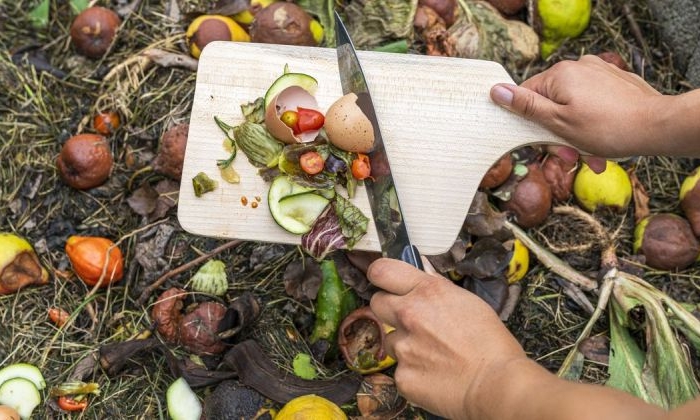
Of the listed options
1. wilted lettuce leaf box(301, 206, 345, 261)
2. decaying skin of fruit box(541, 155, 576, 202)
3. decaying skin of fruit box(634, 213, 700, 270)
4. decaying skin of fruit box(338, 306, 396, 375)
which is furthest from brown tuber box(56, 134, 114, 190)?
decaying skin of fruit box(634, 213, 700, 270)

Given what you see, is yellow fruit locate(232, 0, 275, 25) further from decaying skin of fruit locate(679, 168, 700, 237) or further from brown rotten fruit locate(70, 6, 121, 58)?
decaying skin of fruit locate(679, 168, 700, 237)

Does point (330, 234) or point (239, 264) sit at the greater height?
point (330, 234)

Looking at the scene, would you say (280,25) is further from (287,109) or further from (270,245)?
(270,245)

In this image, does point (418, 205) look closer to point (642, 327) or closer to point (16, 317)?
point (642, 327)

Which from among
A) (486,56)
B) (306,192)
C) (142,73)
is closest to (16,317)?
(142,73)

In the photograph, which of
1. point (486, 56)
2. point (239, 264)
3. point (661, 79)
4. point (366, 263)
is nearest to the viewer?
point (366, 263)

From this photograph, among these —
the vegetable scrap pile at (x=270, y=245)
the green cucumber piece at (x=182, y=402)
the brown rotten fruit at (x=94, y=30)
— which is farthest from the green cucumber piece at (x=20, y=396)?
the brown rotten fruit at (x=94, y=30)
